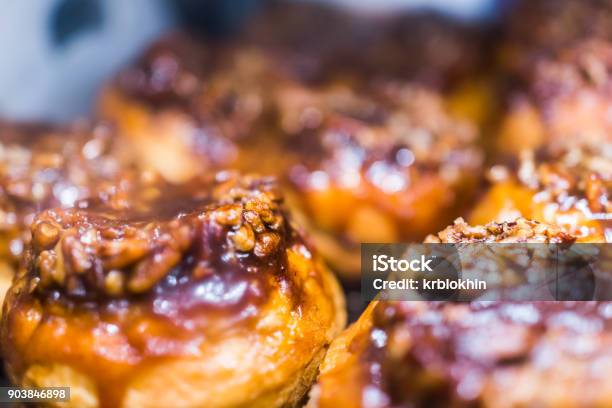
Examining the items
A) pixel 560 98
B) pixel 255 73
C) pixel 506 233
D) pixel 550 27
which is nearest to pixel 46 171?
pixel 255 73

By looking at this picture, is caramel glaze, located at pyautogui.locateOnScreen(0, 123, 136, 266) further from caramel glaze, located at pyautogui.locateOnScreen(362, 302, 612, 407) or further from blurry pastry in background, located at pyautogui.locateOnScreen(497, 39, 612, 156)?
blurry pastry in background, located at pyautogui.locateOnScreen(497, 39, 612, 156)

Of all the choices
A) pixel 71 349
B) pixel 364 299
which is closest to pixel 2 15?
pixel 71 349

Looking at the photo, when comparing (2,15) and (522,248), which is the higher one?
(2,15)

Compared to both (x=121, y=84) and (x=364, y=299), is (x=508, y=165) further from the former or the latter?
(x=121, y=84)

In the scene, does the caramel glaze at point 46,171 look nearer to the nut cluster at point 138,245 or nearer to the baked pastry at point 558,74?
the nut cluster at point 138,245

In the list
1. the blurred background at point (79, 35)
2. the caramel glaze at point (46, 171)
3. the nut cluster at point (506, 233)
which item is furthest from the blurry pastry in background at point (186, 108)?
the nut cluster at point (506, 233)

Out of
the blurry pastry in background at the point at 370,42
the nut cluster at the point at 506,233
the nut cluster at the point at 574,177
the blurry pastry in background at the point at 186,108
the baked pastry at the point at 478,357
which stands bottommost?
the baked pastry at the point at 478,357

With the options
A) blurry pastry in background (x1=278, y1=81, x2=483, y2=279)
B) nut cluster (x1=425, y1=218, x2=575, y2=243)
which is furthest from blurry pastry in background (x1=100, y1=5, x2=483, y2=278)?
nut cluster (x1=425, y1=218, x2=575, y2=243)
